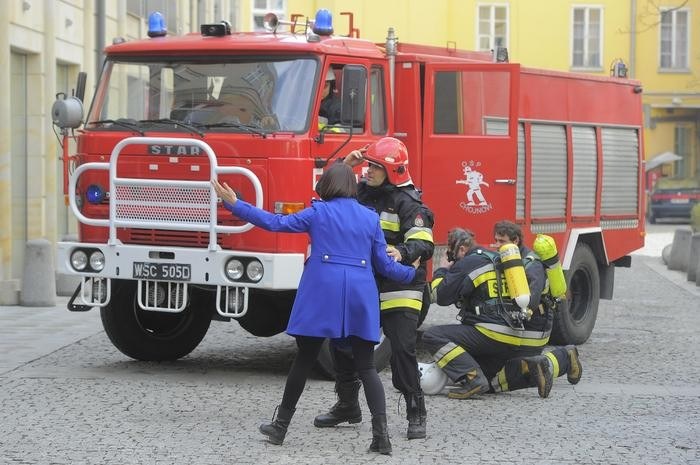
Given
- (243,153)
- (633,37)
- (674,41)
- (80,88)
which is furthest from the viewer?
(674,41)

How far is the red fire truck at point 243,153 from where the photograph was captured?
11.5 m

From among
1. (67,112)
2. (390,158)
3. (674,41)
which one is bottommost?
(390,158)

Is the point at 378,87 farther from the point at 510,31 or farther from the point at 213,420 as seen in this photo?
the point at 510,31

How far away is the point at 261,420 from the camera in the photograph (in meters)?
9.98

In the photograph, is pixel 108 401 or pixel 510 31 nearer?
pixel 108 401

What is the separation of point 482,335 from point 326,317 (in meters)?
2.71

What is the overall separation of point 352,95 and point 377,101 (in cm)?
68

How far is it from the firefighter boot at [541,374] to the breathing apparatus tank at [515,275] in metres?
0.34

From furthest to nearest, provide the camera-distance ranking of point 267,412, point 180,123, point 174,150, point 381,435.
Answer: point 180,123 → point 174,150 → point 267,412 → point 381,435

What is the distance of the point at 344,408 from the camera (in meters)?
9.70

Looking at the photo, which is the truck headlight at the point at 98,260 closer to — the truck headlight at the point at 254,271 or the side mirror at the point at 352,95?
the truck headlight at the point at 254,271

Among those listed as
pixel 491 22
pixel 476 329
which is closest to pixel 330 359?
pixel 476 329

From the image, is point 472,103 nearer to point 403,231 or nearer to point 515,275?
point 515,275

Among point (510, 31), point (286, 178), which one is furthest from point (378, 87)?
point (510, 31)
